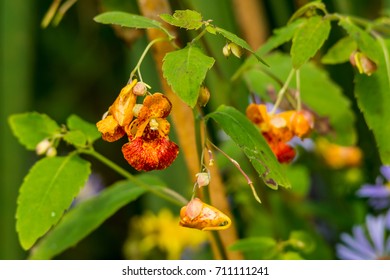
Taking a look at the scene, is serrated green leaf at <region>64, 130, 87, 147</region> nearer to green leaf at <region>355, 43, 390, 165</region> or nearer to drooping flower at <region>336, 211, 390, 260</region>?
green leaf at <region>355, 43, 390, 165</region>

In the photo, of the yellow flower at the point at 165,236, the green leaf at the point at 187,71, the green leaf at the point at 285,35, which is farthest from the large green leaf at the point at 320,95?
the yellow flower at the point at 165,236

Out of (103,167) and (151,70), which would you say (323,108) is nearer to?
(151,70)

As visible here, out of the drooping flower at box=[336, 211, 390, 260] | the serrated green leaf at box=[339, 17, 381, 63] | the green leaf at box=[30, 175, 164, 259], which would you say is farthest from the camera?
the drooping flower at box=[336, 211, 390, 260]

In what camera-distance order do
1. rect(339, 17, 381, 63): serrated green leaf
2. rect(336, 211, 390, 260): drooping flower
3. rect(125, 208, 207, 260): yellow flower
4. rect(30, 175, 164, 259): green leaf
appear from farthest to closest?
→ rect(125, 208, 207, 260): yellow flower, rect(336, 211, 390, 260): drooping flower, rect(30, 175, 164, 259): green leaf, rect(339, 17, 381, 63): serrated green leaf

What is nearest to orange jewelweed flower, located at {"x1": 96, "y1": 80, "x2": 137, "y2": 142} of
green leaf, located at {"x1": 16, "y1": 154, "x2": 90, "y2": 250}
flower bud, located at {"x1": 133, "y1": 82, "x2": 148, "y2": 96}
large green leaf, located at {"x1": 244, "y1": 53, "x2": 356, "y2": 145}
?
flower bud, located at {"x1": 133, "y1": 82, "x2": 148, "y2": 96}

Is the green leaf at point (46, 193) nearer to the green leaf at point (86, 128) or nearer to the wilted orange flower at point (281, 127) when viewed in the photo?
the green leaf at point (86, 128)
